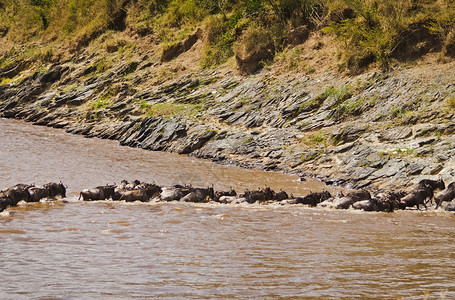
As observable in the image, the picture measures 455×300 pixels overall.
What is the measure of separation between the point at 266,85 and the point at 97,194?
11346 millimetres

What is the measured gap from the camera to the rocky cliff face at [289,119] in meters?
14.4

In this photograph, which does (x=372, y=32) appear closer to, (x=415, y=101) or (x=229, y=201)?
(x=415, y=101)

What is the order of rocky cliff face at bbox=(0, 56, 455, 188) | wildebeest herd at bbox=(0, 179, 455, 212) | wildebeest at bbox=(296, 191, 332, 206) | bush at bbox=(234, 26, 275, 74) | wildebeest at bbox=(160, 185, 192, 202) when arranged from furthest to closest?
1. bush at bbox=(234, 26, 275, 74)
2. rocky cliff face at bbox=(0, 56, 455, 188)
3. wildebeest at bbox=(160, 185, 192, 202)
4. wildebeest at bbox=(296, 191, 332, 206)
5. wildebeest herd at bbox=(0, 179, 455, 212)

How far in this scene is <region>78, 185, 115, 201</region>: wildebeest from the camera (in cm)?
1156

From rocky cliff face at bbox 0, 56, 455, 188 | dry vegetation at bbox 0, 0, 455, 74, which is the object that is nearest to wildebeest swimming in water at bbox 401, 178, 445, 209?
rocky cliff face at bbox 0, 56, 455, 188

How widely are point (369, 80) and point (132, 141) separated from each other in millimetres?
9907

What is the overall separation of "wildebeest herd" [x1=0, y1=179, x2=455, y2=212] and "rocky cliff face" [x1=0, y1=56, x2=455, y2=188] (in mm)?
1663

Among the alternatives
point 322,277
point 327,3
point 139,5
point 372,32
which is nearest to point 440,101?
point 372,32

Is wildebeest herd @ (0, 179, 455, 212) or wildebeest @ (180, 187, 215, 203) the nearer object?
wildebeest herd @ (0, 179, 455, 212)

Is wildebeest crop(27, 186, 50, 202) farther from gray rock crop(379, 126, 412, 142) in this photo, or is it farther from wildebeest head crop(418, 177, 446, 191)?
gray rock crop(379, 126, 412, 142)

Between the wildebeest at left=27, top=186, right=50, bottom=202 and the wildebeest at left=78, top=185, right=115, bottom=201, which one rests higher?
the wildebeest at left=27, top=186, right=50, bottom=202


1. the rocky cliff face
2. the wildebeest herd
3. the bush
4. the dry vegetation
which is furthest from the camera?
the bush

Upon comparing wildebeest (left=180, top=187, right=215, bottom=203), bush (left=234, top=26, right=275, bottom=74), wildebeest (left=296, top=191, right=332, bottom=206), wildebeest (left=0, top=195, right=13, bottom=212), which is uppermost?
bush (left=234, top=26, right=275, bottom=74)

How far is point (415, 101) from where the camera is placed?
1608 centimetres
